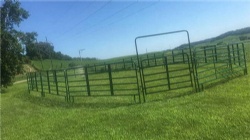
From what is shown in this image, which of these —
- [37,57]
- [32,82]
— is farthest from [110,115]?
[37,57]

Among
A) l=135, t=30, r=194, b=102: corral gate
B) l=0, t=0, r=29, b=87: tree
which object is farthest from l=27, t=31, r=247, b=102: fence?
l=0, t=0, r=29, b=87: tree

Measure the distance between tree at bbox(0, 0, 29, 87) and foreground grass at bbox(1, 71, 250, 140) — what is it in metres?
20.3

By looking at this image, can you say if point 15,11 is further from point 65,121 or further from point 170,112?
point 170,112

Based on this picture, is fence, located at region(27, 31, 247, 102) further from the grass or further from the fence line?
the grass

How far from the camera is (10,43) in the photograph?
1210 inches

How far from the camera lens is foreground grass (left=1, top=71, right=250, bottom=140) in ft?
20.3

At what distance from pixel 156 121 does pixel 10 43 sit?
26.8 meters

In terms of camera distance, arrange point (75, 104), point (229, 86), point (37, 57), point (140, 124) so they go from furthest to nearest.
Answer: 1. point (37, 57)
2. point (75, 104)
3. point (229, 86)
4. point (140, 124)

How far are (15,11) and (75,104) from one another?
24.2m

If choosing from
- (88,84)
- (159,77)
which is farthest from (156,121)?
(159,77)

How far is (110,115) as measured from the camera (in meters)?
9.05

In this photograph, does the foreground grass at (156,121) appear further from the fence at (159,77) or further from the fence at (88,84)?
the fence at (88,84)

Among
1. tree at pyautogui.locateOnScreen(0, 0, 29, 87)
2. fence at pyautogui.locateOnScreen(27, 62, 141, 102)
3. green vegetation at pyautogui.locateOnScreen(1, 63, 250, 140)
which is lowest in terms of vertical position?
green vegetation at pyautogui.locateOnScreen(1, 63, 250, 140)

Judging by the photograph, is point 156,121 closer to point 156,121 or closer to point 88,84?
point 156,121
